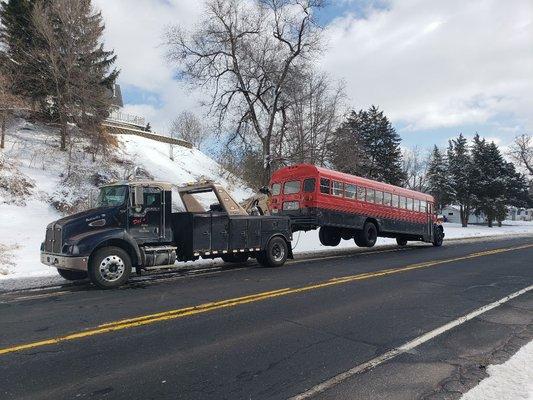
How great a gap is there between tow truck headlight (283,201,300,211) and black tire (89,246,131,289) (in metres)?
8.54

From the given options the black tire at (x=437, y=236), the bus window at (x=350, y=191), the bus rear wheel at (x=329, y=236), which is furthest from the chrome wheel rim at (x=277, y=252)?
the black tire at (x=437, y=236)

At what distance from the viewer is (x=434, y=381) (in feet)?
15.8

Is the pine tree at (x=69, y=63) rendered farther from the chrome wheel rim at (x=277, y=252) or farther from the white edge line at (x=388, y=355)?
the white edge line at (x=388, y=355)

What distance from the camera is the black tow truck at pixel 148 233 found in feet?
32.0

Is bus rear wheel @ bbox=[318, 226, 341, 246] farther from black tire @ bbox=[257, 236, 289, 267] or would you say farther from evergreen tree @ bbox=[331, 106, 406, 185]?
evergreen tree @ bbox=[331, 106, 406, 185]

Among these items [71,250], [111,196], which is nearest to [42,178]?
[111,196]

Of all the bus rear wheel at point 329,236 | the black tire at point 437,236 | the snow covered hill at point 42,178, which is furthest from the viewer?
the black tire at point 437,236

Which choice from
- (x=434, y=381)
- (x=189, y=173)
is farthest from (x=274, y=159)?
(x=434, y=381)

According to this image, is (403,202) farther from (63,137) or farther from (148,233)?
(63,137)

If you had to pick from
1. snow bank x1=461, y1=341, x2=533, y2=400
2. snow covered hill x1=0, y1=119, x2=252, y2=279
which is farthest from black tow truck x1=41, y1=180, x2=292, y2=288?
snow bank x1=461, y1=341, x2=533, y2=400

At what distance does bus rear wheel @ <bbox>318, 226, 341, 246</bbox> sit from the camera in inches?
783

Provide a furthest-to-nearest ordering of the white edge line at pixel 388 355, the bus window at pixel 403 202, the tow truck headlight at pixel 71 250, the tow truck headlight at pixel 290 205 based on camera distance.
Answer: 1. the bus window at pixel 403 202
2. the tow truck headlight at pixel 290 205
3. the tow truck headlight at pixel 71 250
4. the white edge line at pixel 388 355

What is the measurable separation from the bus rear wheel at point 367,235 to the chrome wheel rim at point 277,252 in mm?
6255

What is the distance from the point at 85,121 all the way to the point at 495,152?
51.9 metres
